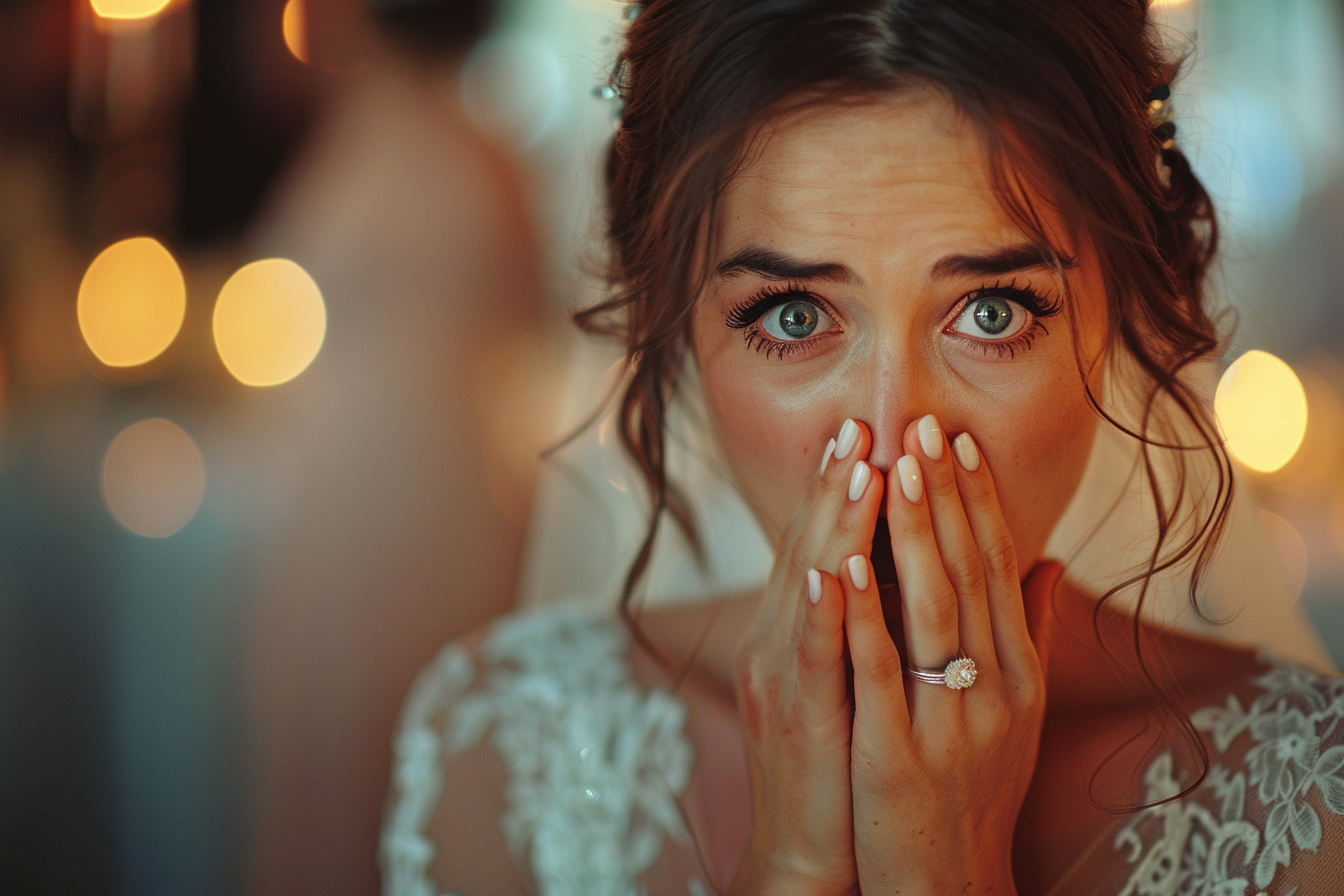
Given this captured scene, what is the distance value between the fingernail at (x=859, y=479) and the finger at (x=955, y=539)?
3 centimetres

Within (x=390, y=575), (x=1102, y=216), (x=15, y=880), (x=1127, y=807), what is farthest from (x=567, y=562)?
(x=15, y=880)

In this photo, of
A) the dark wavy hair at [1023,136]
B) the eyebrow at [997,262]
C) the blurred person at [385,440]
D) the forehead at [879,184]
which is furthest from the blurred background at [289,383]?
the eyebrow at [997,262]

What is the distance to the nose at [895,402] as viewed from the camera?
0.62 meters

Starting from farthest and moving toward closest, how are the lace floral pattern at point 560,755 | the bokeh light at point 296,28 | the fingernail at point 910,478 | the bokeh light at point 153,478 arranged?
1. the bokeh light at point 153,478
2. the bokeh light at point 296,28
3. the lace floral pattern at point 560,755
4. the fingernail at point 910,478

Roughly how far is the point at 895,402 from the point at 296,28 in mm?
1678

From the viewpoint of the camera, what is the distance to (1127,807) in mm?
759

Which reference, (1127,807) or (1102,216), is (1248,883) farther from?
(1102,216)

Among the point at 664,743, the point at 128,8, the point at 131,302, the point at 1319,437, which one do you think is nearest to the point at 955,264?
the point at 664,743

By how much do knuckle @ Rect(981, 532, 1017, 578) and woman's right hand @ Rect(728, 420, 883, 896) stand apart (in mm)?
86

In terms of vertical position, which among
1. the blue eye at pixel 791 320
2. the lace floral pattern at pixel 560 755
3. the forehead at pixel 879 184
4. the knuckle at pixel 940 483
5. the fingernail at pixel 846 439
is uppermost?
the forehead at pixel 879 184

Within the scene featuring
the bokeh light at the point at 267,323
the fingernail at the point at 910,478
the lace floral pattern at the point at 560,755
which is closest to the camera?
the fingernail at the point at 910,478

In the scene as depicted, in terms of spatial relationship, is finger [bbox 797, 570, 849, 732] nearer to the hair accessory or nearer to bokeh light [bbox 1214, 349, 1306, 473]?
the hair accessory

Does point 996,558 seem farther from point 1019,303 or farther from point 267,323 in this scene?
point 267,323

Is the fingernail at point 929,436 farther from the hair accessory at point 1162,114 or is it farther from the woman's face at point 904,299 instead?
the hair accessory at point 1162,114
